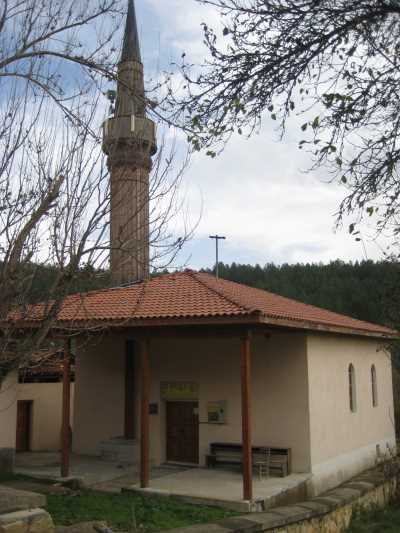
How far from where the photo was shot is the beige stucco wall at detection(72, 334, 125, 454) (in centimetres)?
1530

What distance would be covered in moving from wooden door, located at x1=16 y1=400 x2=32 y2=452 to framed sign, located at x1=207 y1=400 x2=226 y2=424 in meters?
5.83

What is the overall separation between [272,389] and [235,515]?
13.3 feet

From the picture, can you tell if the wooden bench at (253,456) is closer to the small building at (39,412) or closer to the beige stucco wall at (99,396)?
the beige stucco wall at (99,396)

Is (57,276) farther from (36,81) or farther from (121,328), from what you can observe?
(121,328)

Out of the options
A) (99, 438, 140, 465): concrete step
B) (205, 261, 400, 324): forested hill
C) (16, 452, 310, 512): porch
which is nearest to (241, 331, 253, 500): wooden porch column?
(16, 452, 310, 512): porch

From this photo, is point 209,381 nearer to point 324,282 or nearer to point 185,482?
point 185,482

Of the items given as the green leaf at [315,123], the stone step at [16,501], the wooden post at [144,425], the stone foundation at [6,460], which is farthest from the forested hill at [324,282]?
the stone step at [16,501]

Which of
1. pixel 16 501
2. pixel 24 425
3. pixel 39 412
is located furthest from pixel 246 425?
pixel 24 425

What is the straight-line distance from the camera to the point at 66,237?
664 cm

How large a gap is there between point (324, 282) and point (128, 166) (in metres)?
40.1

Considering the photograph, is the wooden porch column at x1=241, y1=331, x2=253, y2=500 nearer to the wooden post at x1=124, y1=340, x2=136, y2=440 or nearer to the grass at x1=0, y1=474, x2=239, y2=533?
the grass at x1=0, y1=474, x2=239, y2=533

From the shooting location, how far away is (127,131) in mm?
7449

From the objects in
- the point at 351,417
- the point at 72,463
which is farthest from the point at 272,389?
the point at 72,463

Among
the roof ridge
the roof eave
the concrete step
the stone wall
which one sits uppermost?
the roof ridge
